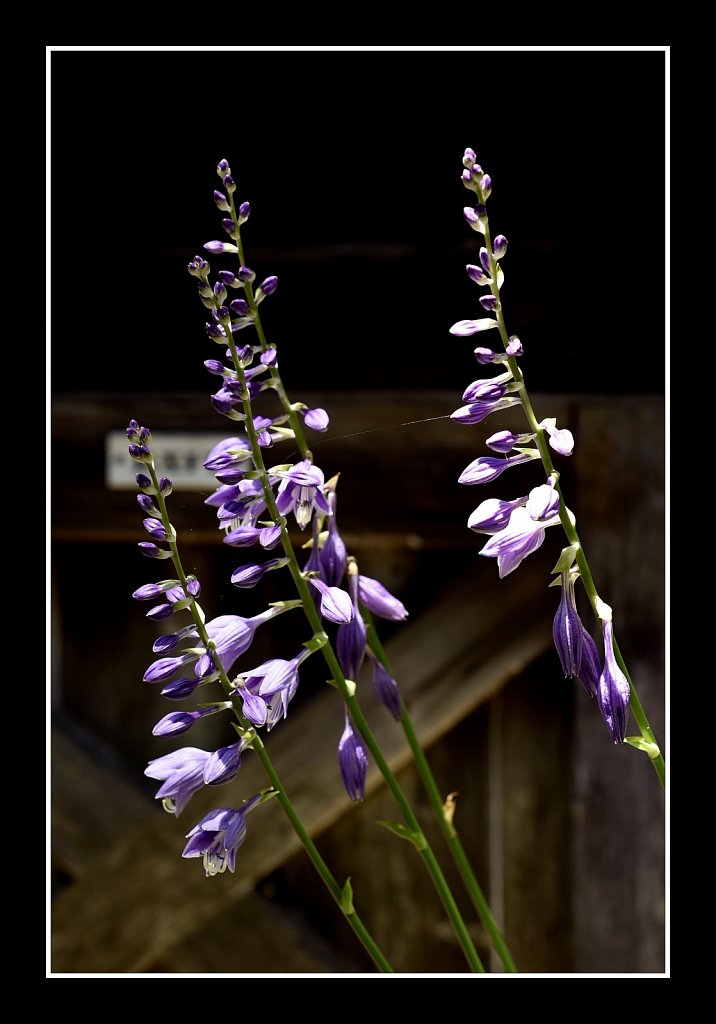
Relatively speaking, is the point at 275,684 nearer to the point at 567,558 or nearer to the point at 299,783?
the point at 567,558

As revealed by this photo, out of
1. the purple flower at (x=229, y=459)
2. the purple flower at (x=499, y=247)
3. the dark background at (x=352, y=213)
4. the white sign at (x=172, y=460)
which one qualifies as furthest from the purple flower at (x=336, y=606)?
the dark background at (x=352, y=213)

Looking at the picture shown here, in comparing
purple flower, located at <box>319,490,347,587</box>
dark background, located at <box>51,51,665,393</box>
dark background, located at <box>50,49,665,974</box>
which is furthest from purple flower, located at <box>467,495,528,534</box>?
dark background, located at <box>51,51,665,393</box>

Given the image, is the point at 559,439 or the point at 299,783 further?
the point at 299,783

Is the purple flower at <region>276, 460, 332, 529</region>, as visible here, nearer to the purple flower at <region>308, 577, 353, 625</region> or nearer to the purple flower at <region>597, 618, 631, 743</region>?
the purple flower at <region>308, 577, 353, 625</region>

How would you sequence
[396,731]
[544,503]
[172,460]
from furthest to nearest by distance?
1. [396,731]
2. [172,460]
3. [544,503]

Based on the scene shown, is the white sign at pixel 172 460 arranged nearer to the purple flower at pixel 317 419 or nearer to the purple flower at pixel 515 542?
the purple flower at pixel 317 419

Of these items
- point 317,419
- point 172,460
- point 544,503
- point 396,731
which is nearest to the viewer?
point 544,503

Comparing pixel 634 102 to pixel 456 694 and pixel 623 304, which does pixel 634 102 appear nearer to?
pixel 623 304

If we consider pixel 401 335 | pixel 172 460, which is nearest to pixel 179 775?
pixel 172 460
